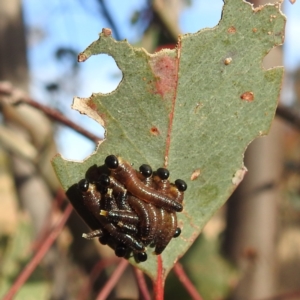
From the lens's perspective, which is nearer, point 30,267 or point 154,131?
→ point 154,131

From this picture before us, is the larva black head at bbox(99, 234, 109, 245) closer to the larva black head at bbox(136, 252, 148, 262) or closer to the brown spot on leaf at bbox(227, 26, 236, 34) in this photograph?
the larva black head at bbox(136, 252, 148, 262)

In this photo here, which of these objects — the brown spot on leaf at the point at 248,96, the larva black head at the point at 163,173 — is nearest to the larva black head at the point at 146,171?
the larva black head at the point at 163,173

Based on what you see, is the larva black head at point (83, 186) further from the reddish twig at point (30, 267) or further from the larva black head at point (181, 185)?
the reddish twig at point (30, 267)

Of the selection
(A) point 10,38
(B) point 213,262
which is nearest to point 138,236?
(B) point 213,262

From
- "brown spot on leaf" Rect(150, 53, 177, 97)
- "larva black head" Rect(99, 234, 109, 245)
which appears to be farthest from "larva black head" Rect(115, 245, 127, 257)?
"brown spot on leaf" Rect(150, 53, 177, 97)

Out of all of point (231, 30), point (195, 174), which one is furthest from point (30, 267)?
point (231, 30)

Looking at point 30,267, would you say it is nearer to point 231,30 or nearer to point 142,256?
point 142,256

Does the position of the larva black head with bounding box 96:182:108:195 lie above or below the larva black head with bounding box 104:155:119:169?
below
